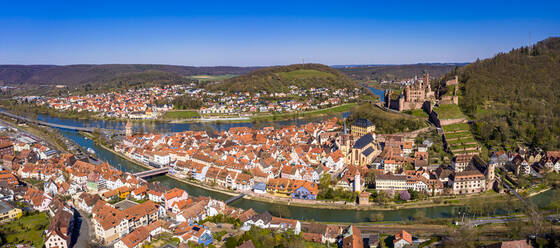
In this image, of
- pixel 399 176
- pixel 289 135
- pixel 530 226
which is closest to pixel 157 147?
pixel 289 135

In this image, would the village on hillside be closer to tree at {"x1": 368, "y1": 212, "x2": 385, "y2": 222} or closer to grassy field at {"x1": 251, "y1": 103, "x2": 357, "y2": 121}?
tree at {"x1": 368, "y1": 212, "x2": 385, "y2": 222}

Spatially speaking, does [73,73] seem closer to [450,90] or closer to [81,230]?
[81,230]

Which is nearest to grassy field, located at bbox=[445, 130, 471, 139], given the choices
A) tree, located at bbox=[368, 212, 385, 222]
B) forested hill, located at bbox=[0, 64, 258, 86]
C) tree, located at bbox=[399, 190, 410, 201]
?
tree, located at bbox=[399, 190, 410, 201]

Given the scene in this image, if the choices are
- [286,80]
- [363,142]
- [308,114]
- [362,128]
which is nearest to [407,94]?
[362,128]

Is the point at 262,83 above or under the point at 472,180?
above

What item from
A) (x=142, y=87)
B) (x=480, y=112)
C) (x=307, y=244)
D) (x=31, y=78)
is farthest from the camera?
(x=31, y=78)

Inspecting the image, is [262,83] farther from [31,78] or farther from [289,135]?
[31,78]

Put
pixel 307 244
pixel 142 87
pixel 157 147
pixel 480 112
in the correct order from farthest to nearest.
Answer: pixel 142 87
pixel 480 112
pixel 157 147
pixel 307 244
